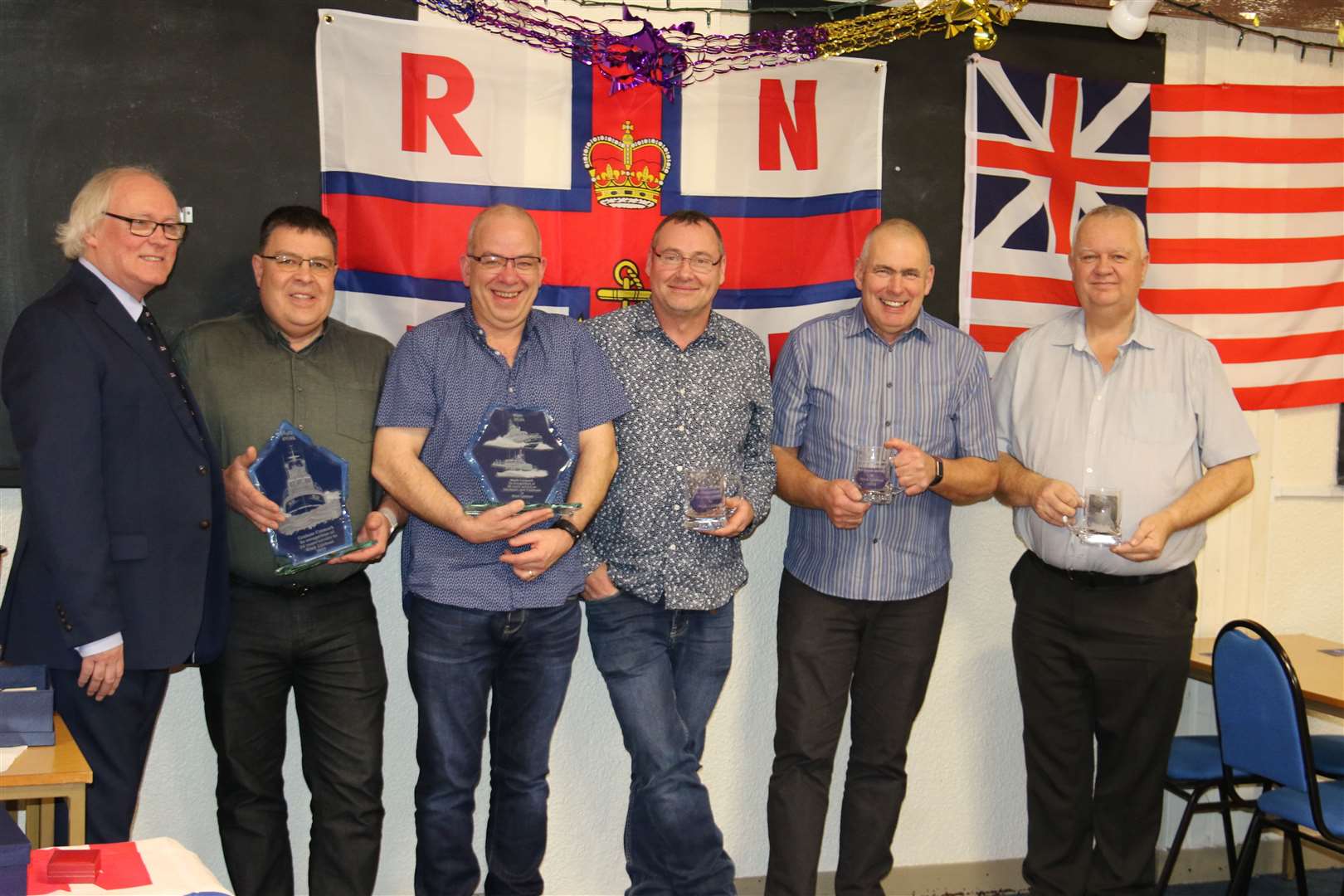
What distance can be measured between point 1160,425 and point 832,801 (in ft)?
5.70

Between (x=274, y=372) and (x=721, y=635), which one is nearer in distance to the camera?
(x=274, y=372)

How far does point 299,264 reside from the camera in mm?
3043

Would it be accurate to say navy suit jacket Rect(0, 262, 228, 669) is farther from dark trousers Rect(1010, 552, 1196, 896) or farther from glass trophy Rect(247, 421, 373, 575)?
dark trousers Rect(1010, 552, 1196, 896)

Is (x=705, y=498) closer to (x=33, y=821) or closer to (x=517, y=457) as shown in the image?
(x=517, y=457)

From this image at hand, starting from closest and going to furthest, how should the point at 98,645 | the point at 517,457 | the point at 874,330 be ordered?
the point at 98,645, the point at 517,457, the point at 874,330

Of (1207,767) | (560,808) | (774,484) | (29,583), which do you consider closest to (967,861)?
(1207,767)

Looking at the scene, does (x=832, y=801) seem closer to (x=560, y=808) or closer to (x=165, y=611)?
(x=560, y=808)

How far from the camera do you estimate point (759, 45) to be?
379 centimetres

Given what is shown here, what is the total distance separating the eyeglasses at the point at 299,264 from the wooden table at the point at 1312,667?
290cm

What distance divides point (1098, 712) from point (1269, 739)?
0.49 metres

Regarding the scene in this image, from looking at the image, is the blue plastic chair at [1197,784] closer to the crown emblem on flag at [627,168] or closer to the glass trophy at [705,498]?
the glass trophy at [705,498]

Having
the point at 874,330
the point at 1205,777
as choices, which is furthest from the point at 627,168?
the point at 1205,777

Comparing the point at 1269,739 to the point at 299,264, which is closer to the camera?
the point at 299,264

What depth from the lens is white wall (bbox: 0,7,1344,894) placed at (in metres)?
3.66
